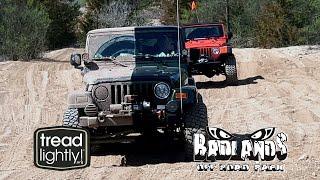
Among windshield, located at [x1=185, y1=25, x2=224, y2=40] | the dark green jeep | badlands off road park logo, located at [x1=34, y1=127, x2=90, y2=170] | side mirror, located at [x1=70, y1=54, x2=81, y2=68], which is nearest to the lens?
badlands off road park logo, located at [x1=34, y1=127, x2=90, y2=170]

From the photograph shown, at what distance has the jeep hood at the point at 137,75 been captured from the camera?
288 inches

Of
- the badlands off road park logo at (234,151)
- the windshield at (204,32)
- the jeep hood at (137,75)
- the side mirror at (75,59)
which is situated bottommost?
the badlands off road park logo at (234,151)

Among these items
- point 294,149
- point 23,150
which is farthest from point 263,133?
point 23,150

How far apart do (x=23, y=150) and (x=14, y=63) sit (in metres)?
13.1

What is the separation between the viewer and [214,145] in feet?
22.6

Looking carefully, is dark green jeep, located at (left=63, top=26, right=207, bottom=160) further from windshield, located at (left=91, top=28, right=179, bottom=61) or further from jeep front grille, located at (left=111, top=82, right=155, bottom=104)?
windshield, located at (left=91, top=28, right=179, bottom=61)

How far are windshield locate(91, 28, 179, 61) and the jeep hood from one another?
62 cm

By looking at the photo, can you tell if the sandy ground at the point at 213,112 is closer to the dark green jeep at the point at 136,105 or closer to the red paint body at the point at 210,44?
the dark green jeep at the point at 136,105

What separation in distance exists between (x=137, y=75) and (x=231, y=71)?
8.61 meters

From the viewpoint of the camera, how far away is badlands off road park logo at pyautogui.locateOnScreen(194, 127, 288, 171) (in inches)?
257

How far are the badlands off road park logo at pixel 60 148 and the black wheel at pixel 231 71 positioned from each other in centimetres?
944

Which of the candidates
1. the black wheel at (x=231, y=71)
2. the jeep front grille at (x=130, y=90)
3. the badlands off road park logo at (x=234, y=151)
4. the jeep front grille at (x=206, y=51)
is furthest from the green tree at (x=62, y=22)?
the badlands off road park logo at (x=234, y=151)

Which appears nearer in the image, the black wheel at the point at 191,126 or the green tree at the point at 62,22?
the black wheel at the point at 191,126

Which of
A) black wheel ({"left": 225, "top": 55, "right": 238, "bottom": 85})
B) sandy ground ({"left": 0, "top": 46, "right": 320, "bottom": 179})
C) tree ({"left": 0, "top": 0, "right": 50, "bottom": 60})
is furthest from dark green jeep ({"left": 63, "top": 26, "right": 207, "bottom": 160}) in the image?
tree ({"left": 0, "top": 0, "right": 50, "bottom": 60})
